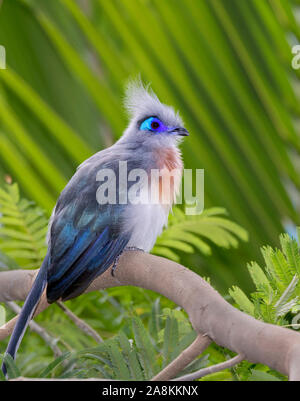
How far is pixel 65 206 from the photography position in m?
0.93

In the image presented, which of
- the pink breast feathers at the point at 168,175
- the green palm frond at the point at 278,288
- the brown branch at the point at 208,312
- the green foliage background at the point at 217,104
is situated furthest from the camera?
the green foliage background at the point at 217,104

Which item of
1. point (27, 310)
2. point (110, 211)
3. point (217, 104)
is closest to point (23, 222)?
point (110, 211)

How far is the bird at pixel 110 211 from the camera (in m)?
0.82

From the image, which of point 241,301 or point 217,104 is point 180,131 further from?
point 241,301

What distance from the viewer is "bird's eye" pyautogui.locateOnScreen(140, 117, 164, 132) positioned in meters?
1.07

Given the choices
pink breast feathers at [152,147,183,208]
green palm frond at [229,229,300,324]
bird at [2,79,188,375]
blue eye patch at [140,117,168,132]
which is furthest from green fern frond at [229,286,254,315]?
blue eye patch at [140,117,168,132]

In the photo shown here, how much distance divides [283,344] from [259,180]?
28.5 inches

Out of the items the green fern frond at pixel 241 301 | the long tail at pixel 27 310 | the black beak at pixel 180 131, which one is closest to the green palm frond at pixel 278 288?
the green fern frond at pixel 241 301

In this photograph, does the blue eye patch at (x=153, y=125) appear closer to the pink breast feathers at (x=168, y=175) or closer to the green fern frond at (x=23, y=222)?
the pink breast feathers at (x=168, y=175)

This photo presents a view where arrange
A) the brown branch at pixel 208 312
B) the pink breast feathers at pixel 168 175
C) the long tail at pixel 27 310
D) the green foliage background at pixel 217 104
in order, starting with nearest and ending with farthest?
the brown branch at pixel 208 312 → the long tail at pixel 27 310 → the pink breast feathers at pixel 168 175 → the green foliage background at pixel 217 104

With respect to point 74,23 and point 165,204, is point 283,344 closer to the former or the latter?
point 165,204

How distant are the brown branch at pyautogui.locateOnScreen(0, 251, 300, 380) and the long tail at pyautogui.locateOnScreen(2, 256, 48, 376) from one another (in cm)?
4

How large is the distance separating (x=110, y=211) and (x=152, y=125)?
0.68 ft

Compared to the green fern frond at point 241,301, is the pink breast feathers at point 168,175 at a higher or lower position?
higher
